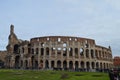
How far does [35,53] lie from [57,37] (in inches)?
368

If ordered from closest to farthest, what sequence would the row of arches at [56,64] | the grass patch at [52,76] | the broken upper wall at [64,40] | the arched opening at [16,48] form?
the grass patch at [52,76] → the row of arches at [56,64] → the broken upper wall at [64,40] → the arched opening at [16,48]

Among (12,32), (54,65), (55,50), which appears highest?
(12,32)

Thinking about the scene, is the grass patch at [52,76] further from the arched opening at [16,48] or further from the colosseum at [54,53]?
the arched opening at [16,48]

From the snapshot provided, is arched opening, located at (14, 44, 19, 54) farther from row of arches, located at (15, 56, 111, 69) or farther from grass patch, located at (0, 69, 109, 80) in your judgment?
grass patch, located at (0, 69, 109, 80)

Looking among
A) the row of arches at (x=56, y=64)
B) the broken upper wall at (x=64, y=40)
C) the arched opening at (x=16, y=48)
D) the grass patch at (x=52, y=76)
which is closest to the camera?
the grass patch at (x=52, y=76)

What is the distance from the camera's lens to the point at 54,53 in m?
79.2

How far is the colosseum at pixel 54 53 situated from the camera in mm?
78375

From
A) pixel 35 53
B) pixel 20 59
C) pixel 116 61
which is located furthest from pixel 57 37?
pixel 116 61

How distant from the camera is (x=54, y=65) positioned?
78562 mm

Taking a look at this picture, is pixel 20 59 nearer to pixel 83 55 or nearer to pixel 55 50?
pixel 55 50

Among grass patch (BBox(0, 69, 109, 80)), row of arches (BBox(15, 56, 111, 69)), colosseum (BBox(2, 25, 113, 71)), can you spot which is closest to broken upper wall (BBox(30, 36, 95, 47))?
colosseum (BBox(2, 25, 113, 71))

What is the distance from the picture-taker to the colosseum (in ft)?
257

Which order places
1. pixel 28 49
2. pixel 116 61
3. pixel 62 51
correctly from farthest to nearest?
pixel 116 61, pixel 28 49, pixel 62 51

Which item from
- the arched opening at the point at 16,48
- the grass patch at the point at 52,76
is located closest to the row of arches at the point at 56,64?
the arched opening at the point at 16,48
